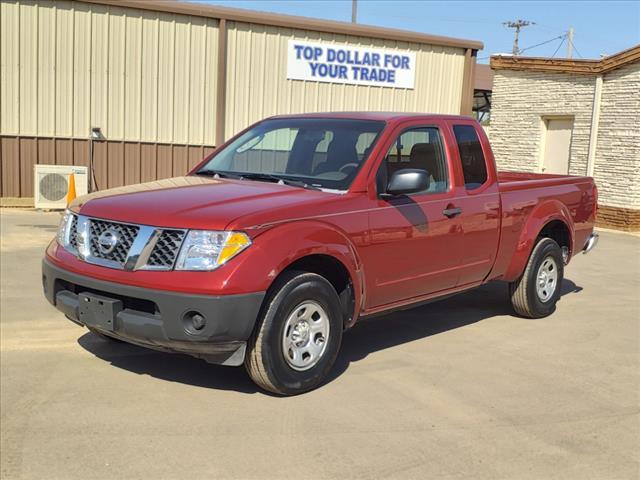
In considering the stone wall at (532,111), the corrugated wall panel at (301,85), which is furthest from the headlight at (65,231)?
the stone wall at (532,111)

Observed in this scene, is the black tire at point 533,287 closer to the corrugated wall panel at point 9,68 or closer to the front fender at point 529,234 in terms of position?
the front fender at point 529,234

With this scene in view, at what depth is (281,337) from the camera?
440cm

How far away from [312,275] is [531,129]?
45.8 ft

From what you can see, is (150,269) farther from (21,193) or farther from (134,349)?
(21,193)

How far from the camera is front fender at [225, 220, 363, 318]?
4.12 metres

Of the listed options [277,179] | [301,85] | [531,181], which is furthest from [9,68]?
[531,181]

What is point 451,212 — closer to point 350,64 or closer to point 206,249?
point 206,249

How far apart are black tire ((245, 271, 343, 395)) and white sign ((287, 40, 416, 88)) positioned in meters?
13.4

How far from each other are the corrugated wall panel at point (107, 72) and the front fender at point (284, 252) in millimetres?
12146

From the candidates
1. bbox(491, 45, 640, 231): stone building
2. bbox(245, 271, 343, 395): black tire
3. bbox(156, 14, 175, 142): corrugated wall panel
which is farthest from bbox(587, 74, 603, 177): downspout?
bbox(245, 271, 343, 395): black tire

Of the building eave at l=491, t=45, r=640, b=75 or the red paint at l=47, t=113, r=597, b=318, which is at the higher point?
the building eave at l=491, t=45, r=640, b=75

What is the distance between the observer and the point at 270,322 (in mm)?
4312

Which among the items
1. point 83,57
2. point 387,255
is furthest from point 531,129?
point 387,255

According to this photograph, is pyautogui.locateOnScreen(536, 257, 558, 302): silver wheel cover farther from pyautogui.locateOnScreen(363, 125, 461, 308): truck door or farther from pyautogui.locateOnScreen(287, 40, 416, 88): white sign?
pyautogui.locateOnScreen(287, 40, 416, 88): white sign
